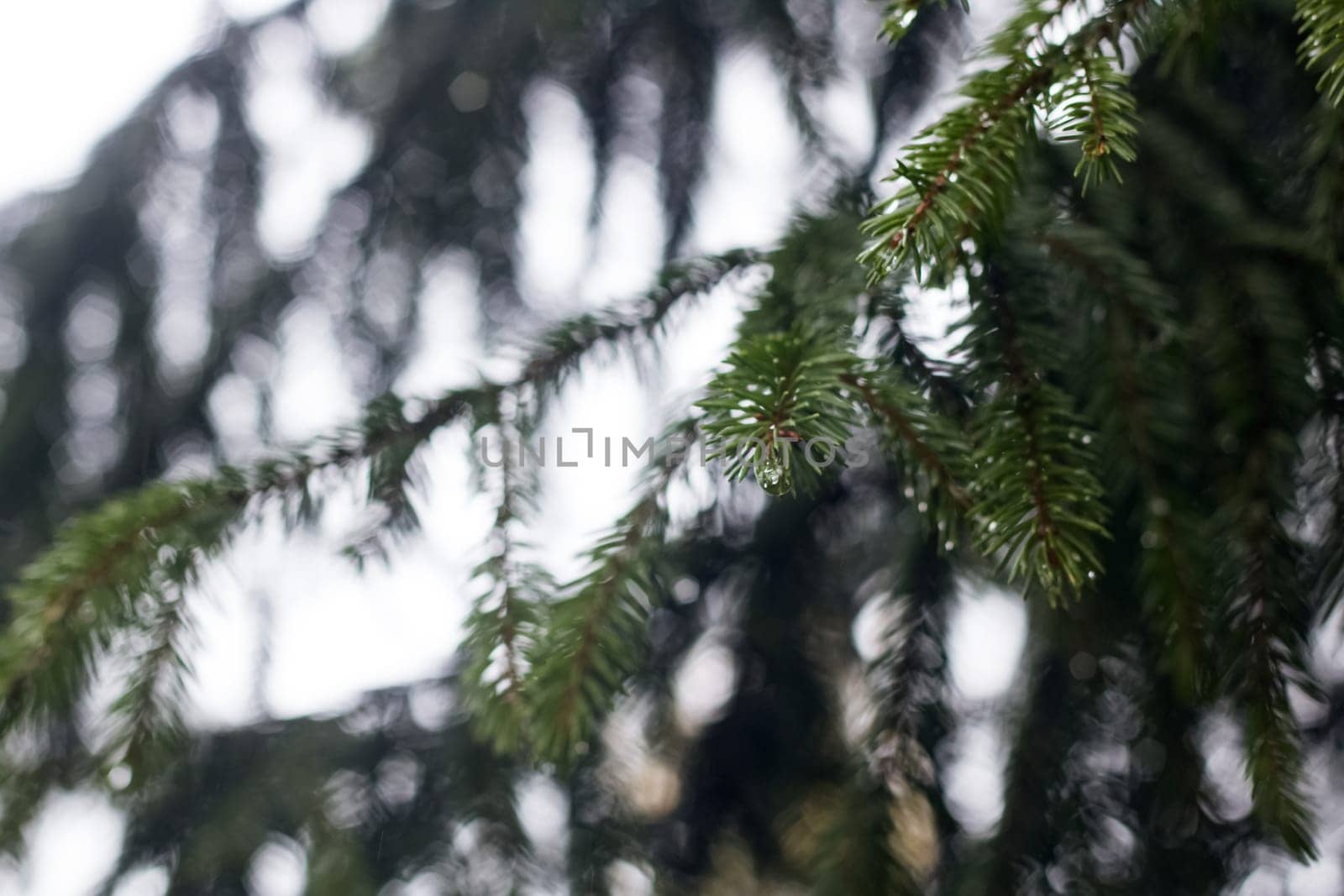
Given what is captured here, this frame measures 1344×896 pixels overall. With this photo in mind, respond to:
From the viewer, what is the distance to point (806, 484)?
436mm

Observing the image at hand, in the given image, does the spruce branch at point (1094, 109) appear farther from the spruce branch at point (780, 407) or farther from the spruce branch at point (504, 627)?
the spruce branch at point (504, 627)

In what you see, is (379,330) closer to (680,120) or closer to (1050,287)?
(680,120)

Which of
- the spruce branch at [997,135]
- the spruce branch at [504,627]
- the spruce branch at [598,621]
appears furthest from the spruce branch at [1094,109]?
the spruce branch at [504,627]

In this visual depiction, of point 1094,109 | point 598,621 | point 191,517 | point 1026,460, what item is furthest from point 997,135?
point 191,517

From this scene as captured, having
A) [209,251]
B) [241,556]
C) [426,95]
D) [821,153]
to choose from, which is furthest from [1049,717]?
[209,251]

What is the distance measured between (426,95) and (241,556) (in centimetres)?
50

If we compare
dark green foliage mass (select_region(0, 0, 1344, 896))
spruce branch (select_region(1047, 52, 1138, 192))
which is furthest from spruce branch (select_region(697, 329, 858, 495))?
spruce branch (select_region(1047, 52, 1138, 192))

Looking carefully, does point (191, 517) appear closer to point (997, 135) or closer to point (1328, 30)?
point (997, 135)

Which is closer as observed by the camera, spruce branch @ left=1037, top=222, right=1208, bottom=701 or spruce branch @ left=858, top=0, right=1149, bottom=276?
spruce branch @ left=858, top=0, right=1149, bottom=276

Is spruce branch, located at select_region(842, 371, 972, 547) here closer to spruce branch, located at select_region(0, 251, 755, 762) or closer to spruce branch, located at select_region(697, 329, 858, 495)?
spruce branch, located at select_region(697, 329, 858, 495)

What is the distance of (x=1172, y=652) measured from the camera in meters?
0.46

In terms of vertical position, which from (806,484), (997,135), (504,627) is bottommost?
(504,627)

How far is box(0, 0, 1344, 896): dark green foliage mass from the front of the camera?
44 centimetres

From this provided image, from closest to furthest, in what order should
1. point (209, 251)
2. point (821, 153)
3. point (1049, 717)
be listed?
point (1049, 717) < point (821, 153) < point (209, 251)
